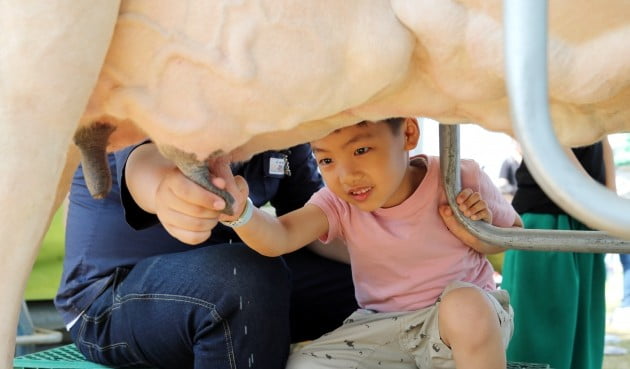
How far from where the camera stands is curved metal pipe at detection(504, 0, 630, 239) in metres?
0.68

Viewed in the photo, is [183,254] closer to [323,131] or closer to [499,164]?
[323,131]

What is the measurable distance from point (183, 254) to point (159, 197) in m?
0.41

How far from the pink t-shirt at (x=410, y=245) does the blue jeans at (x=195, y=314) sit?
14cm

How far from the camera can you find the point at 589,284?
225 centimetres

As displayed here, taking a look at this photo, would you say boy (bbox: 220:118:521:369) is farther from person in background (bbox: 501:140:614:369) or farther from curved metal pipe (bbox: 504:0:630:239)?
curved metal pipe (bbox: 504:0:630:239)

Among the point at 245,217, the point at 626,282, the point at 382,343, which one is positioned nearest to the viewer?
the point at 245,217

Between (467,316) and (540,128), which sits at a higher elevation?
(540,128)

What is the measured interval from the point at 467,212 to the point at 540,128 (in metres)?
0.83

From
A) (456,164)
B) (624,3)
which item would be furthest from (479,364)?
(624,3)

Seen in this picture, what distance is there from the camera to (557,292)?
2170 mm

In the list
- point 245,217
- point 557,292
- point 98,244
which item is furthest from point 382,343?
point 557,292

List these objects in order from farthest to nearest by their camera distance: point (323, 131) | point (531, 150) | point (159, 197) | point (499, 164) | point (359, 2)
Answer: point (499, 164), point (159, 197), point (323, 131), point (359, 2), point (531, 150)

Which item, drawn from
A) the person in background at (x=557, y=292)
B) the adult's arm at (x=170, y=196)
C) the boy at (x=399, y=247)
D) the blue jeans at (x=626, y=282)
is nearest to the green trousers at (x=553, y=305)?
the person in background at (x=557, y=292)

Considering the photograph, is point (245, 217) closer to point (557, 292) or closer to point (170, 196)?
point (170, 196)
